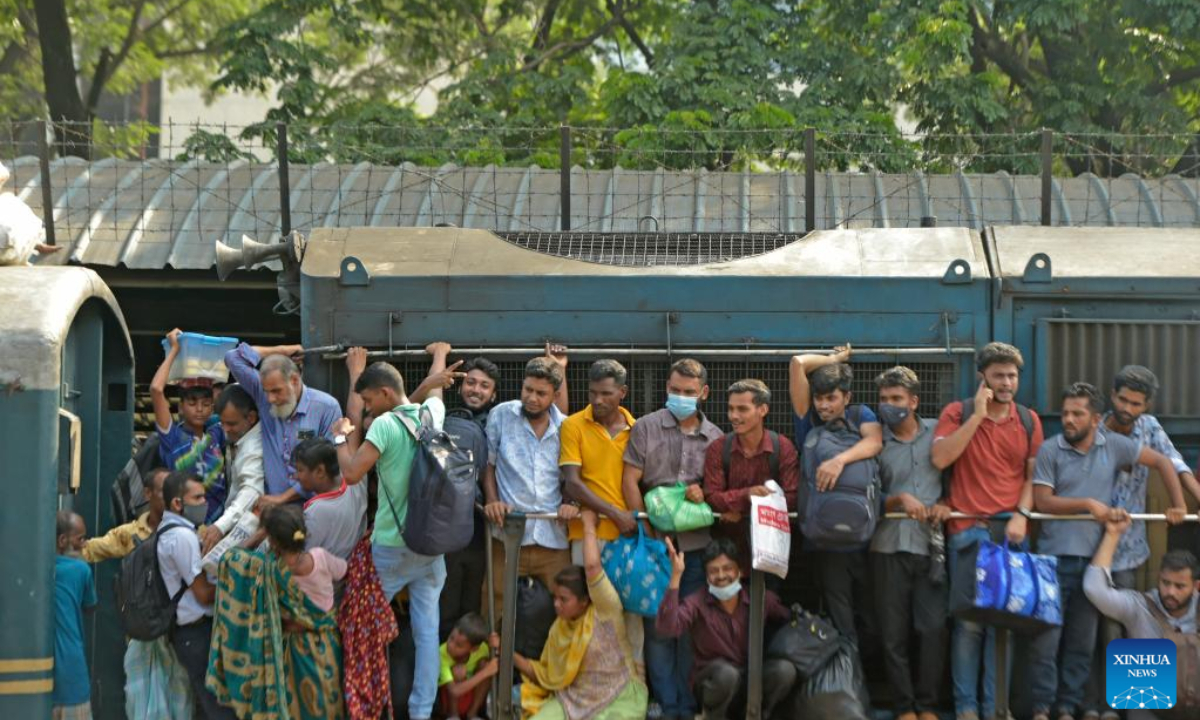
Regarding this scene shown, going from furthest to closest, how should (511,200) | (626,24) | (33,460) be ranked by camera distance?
1. (626,24)
2. (511,200)
3. (33,460)

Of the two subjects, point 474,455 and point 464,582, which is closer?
point 474,455

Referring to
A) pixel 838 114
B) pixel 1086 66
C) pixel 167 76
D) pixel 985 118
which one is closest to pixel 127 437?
pixel 838 114

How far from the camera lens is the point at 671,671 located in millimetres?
8094

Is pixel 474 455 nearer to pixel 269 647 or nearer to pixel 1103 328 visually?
pixel 269 647

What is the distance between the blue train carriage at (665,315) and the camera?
8867 millimetres

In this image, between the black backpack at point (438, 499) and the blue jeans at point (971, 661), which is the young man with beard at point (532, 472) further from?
the blue jeans at point (971, 661)

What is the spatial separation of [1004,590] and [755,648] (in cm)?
115

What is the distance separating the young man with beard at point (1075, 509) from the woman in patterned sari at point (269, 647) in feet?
10.8

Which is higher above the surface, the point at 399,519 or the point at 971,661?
the point at 399,519

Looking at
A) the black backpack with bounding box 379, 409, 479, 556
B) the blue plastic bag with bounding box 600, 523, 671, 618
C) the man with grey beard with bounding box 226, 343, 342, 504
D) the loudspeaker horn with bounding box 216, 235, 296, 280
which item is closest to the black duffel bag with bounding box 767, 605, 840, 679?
the blue plastic bag with bounding box 600, 523, 671, 618

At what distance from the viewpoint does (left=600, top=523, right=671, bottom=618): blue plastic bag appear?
799 cm

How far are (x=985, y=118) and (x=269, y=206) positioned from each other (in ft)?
24.5

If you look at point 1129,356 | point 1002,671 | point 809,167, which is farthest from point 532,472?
point 809,167

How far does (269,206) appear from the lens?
14156 millimetres
